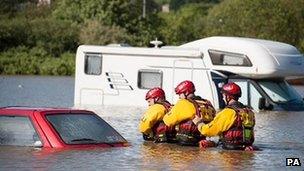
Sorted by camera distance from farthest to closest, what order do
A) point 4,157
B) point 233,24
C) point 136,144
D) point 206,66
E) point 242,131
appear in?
point 233,24, point 206,66, point 136,144, point 242,131, point 4,157

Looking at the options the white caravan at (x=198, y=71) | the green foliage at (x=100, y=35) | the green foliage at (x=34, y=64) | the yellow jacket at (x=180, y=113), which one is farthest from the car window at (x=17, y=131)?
the green foliage at (x=100, y=35)

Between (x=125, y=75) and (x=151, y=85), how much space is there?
960mm

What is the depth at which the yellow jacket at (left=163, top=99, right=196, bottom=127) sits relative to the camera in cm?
1759

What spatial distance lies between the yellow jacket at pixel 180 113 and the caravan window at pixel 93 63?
52.9 ft

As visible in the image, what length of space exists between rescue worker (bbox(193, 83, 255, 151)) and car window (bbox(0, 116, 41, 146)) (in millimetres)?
2800

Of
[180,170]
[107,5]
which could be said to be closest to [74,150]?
[180,170]

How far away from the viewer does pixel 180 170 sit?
1406cm

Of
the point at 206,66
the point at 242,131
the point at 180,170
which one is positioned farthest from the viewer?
the point at 206,66

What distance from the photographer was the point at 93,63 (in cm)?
3403

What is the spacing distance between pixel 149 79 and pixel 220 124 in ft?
53.9

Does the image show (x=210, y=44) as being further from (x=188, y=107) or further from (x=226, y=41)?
(x=188, y=107)

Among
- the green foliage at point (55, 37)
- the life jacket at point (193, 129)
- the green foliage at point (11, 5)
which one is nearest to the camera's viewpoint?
the life jacket at point (193, 129)

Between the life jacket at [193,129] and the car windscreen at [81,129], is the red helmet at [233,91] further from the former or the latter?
the car windscreen at [81,129]

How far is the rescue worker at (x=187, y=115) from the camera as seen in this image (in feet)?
57.8
